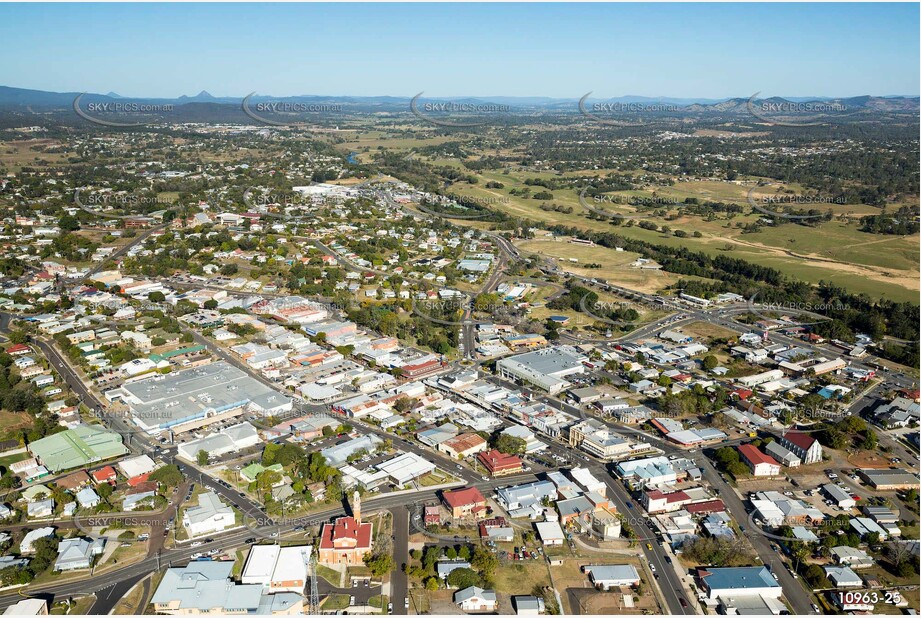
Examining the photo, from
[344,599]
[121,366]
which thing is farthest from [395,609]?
[121,366]

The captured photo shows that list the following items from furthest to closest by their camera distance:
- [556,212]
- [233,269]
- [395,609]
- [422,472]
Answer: [556,212], [233,269], [422,472], [395,609]

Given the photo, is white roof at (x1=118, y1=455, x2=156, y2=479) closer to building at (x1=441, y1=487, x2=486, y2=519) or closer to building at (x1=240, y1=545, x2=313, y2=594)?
building at (x1=240, y1=545, x2=313, y2=594)

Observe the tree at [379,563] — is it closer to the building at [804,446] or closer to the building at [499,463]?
the building at [499,463]

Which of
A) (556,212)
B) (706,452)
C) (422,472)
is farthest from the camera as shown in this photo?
(556,212)

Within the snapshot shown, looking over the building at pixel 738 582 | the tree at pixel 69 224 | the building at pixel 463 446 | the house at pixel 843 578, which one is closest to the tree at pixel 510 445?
the building at pixel 463 446

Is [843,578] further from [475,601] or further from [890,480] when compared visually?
[475,601]

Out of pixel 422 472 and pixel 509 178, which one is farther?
pixel 509 178

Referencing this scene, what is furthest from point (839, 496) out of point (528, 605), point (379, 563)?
point (379, 563)

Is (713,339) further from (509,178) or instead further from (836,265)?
(509,178)
